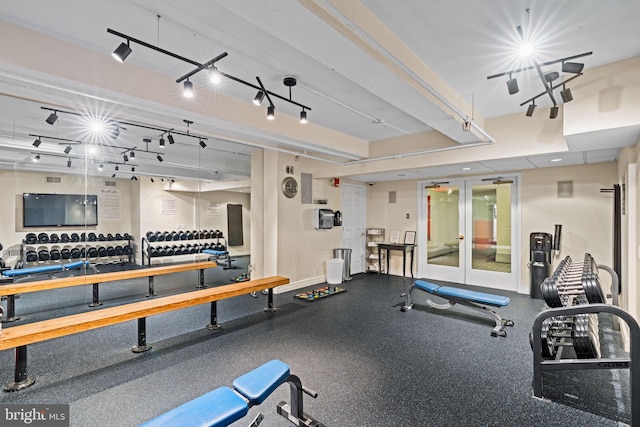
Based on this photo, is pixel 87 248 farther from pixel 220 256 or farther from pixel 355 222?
pixel 355 222

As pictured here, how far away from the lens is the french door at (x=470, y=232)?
19.4ft

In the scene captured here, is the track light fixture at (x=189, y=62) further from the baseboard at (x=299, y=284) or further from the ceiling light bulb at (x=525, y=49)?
the baseboard at (x=299, y=284)

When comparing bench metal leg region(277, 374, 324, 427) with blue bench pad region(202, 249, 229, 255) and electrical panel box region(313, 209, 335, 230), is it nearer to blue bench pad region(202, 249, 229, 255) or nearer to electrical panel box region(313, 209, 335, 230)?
blue bench pad region(202, 249, 229, 255)

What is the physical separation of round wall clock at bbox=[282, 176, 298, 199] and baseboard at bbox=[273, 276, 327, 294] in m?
1.76

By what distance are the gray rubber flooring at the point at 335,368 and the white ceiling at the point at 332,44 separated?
2.42 meters

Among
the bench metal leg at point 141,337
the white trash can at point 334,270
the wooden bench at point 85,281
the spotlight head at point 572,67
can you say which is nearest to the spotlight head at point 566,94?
the spotlight head at point 572,67

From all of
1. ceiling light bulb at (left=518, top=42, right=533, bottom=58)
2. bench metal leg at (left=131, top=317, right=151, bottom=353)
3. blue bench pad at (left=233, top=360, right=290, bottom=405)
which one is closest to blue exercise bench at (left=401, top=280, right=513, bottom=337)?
blue bench pad at (left=233, top=360, right=290, bottom=405)

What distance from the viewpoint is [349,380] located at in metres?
2.71

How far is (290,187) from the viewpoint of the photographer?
19.6 feet

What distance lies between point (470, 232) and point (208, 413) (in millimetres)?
6062

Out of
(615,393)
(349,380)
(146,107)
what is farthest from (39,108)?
(615,393)

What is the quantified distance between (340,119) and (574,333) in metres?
3.68

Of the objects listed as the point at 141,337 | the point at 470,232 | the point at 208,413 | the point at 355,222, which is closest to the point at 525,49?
the point at 208,413

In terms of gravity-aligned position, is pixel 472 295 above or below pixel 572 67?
below
